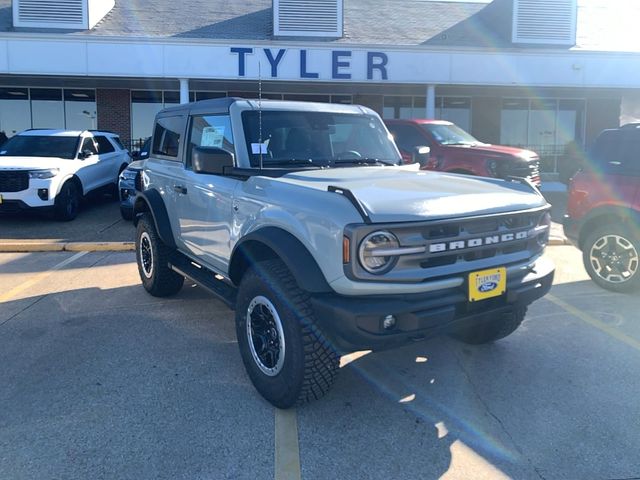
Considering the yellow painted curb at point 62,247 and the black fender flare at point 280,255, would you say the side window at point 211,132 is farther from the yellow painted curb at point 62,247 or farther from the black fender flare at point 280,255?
the yellow painted curb at point 62,247

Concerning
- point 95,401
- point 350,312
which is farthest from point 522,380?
point 95,401

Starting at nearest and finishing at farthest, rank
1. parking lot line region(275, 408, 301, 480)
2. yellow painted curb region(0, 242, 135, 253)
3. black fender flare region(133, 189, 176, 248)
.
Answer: parking lot line region(275, 408, 301, 480)
black fender flare region(133, 189, 176, 248)
yellow painted curb region(0, 242, 135, 253)

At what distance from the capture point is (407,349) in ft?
14.6

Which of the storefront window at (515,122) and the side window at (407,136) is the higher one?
the storefront window at (515,122)

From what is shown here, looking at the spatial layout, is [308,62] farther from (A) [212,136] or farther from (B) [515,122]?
(A) [212,136]

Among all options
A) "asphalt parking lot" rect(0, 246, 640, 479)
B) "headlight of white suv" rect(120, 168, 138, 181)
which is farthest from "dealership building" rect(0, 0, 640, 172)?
"asphalt parking lot" rect(0, 246, 640, 479)

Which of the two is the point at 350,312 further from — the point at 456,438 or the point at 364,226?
the point at 456,438

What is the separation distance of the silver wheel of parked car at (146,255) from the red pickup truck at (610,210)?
4.67 metres

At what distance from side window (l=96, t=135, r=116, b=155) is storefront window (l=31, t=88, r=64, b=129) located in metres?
6.30

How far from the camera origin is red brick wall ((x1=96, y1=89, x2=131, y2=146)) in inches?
703

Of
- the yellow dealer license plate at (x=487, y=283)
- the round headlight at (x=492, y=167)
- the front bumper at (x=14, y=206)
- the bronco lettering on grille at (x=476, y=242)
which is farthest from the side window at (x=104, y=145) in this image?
the yellow dealer license plate at (x=487, y=283)

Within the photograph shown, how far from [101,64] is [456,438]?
45.3 ft

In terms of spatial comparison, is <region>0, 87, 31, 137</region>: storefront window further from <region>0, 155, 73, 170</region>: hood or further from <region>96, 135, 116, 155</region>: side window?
<region>0, 155, 73, 170</region>: hood

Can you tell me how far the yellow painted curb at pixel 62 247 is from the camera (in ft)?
27.2
